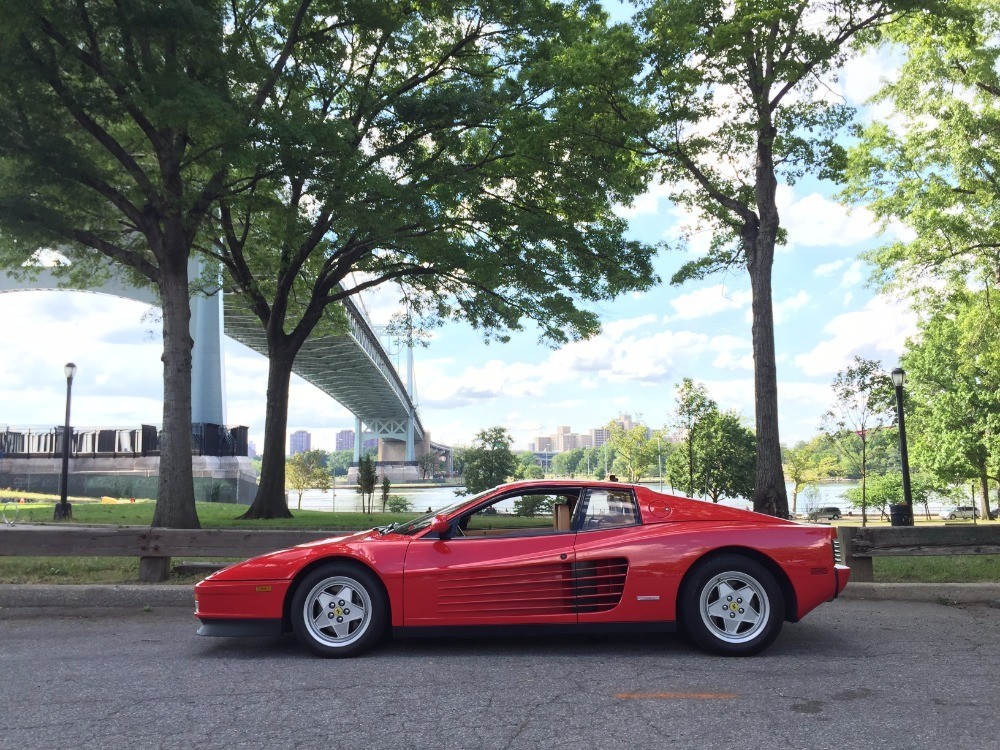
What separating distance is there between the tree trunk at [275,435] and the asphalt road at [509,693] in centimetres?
1242

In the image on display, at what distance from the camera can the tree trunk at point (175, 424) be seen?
13.1 meters

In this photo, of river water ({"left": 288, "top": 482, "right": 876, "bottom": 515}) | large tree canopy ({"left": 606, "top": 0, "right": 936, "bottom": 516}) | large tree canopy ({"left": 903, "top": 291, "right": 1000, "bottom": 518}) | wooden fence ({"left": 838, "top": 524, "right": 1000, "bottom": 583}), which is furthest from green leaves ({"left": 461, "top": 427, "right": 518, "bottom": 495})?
wooden fence ({"left": 838, "top": 524, "right": 1000, "bottom": 583})

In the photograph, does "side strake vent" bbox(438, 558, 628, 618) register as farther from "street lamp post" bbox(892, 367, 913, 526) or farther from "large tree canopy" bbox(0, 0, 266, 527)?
"street lamp post" bbox(892, 367, 913, 526)

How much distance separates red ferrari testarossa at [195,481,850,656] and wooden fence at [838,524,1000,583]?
114 inches

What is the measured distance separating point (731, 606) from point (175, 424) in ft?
34.5

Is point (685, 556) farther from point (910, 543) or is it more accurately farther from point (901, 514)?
point (901, 514)

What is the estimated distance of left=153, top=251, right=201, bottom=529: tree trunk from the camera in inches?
515

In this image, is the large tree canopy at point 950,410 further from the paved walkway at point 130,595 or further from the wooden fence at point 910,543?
the paved walkway at point 130,595

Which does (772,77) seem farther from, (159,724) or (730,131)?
(159,724)

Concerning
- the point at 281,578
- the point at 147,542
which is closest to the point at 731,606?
the point at 281,578

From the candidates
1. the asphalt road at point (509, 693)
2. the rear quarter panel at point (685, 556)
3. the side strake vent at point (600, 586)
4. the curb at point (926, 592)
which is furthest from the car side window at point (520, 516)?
the curb at point (926, 592)

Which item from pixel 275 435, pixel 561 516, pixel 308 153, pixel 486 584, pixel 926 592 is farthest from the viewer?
pixel 275 435

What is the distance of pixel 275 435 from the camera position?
1930cm

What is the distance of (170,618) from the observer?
6.90m
